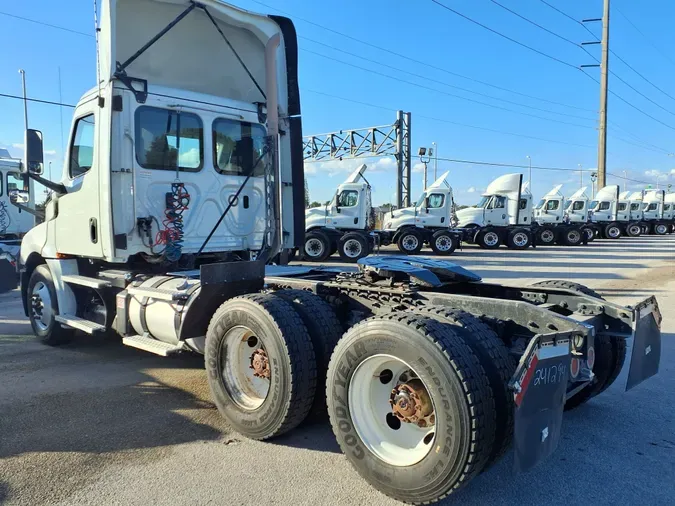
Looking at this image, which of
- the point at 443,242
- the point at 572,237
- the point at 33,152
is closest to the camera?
the point at 33,152

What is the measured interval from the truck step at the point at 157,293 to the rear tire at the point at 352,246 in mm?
15035

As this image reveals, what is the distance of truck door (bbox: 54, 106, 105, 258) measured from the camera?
5.49 metres

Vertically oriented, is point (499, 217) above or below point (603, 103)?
below

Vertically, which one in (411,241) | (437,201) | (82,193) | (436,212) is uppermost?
(437,201)

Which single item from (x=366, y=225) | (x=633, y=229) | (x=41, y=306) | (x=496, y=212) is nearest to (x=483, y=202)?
(x=496, y=212)

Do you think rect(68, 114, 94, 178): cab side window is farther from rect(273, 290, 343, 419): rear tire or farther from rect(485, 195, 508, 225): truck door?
rect(485, 195, 508, 225): truck door

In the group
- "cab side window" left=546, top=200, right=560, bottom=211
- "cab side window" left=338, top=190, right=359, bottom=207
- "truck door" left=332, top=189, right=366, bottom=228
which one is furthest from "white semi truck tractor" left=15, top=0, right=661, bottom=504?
"cab side window" left=546, top=200, right=560, bottom=211

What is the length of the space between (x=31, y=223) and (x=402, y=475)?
14001mm

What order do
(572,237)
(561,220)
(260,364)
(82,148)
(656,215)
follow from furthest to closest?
(656,215) < (561,220) < (572,237) < (82,148) < (260,364)

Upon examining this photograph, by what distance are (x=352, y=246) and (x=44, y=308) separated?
1444 centimetres

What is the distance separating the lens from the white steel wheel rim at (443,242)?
77.8 feet

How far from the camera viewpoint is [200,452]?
3711 mm

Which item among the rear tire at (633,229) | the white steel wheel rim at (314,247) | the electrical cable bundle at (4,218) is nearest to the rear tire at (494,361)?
the electrical cable bundle at (4,218)

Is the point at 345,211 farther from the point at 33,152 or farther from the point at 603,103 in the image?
the point at 603,103
